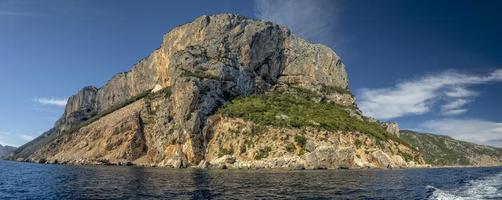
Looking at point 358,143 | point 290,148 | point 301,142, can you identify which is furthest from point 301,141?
point 358,143

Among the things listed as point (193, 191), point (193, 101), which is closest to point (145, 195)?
point (193, 191)

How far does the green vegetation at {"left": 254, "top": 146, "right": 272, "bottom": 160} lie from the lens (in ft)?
492

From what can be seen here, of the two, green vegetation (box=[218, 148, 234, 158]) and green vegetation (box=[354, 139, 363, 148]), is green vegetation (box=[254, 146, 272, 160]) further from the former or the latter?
green vegetation (box=[354, 139, 363, 148])

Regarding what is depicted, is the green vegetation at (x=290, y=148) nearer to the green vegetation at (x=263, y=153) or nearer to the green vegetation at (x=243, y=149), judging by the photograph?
the green vegetation at (x=263, y=153)

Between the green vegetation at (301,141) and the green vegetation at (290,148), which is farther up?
the green vegetation at (301,141)

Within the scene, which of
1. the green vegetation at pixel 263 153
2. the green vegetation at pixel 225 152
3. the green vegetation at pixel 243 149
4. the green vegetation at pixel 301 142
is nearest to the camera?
the green vegetation at pixel 263 153

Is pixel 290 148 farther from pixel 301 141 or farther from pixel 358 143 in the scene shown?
pixel 358 143

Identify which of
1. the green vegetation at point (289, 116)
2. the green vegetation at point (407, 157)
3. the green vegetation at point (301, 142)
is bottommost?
the green vegetation at point (407, 157)

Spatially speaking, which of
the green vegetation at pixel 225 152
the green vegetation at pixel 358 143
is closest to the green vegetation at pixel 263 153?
the green vegetation at pixel 225 152

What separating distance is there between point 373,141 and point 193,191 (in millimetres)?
130752

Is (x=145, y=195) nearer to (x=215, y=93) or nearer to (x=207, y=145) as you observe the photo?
(x=207, y=145)

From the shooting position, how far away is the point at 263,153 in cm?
15150

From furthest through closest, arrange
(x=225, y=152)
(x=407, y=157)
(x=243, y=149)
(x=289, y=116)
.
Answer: (x=407, y=157)
(x=289, y=116)
(x=225, y=152)
(x=243, y=149)

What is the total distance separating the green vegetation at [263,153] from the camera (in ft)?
492
